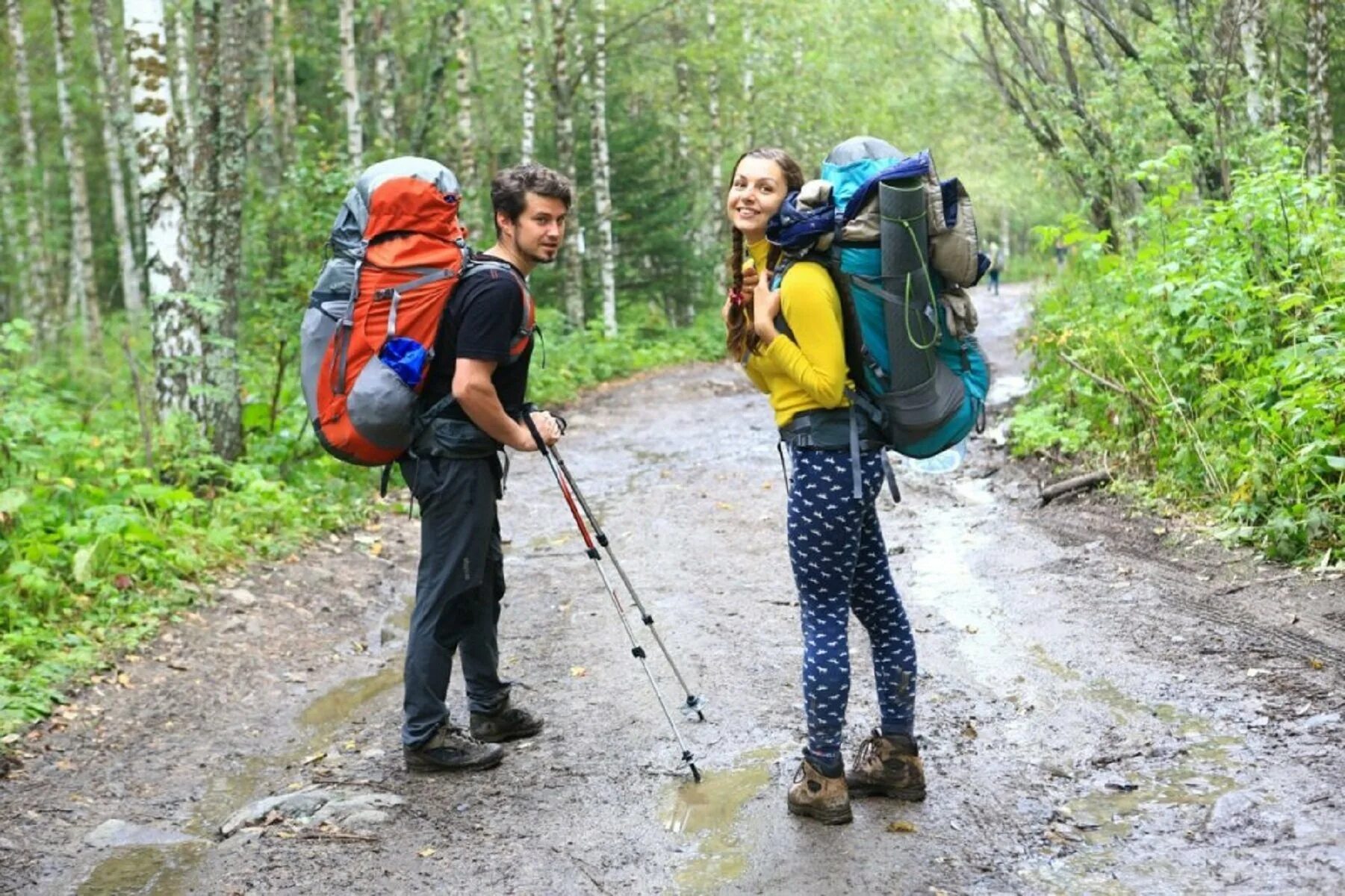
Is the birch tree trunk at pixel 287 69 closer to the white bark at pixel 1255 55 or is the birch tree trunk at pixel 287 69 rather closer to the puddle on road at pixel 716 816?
the white bark at pixel 1255 55

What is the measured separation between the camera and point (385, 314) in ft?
14.9

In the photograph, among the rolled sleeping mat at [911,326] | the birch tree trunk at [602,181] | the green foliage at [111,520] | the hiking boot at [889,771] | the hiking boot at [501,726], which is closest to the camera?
the rolled sleeping mat at [911,326]

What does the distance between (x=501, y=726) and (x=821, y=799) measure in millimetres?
1679

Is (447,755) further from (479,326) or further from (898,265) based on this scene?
(898,265)

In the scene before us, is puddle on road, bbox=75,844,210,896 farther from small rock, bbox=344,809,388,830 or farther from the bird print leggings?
the bird print leggings

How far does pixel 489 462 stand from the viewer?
4.80 m

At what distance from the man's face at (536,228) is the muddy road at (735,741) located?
2020mm

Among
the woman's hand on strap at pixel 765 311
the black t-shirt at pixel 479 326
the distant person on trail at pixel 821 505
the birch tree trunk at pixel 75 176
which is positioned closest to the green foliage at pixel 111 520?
the black t-shirt at pixel 479 326

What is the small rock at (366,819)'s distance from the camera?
14.2ft

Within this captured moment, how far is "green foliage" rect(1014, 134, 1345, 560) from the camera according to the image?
21.7 feet

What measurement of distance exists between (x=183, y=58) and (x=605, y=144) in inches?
305

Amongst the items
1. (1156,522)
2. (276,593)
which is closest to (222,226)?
(276,593)

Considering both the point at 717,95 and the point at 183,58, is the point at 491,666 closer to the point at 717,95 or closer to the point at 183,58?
the point at 183,58

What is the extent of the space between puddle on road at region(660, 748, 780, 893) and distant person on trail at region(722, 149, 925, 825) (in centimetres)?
24
